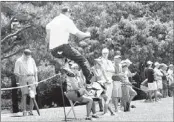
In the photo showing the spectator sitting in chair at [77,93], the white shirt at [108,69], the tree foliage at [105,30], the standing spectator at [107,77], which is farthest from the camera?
the tree foliage at [105,30]

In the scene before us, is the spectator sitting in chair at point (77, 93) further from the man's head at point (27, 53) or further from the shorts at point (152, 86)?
the shorts at point (152, 86)

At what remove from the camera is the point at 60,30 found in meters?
7.25

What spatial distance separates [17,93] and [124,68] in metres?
15.1

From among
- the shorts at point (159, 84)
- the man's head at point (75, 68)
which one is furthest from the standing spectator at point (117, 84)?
the shorts at point (159, 84)

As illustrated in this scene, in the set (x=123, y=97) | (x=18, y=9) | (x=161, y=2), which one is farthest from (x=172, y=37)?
(x=123, y=97)

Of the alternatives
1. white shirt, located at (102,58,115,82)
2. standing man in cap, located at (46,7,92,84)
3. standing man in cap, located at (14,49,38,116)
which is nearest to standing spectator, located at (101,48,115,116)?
white shirt, located at (102,58,115,82)

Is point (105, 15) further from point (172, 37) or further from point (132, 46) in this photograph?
point (172, 37)

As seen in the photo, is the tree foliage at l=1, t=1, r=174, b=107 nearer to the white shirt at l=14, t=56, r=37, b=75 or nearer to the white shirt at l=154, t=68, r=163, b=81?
the white shirt at l=154, t=68, r=163, b=81

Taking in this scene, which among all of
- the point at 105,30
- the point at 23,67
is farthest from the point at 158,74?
the point at 23,67

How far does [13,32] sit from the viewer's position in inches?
789

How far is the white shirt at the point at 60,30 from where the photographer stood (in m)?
7.13

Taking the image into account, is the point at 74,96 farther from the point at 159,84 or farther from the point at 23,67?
the point at 159,84

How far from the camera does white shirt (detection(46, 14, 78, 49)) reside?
7.13 metres

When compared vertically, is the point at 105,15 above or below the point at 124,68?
above
